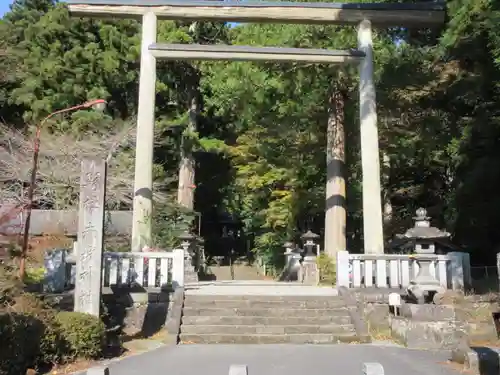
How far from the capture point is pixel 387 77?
1509 cm

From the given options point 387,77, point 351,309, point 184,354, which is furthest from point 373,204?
point 184,354

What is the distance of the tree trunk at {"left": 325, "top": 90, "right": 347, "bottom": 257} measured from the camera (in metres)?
15.9

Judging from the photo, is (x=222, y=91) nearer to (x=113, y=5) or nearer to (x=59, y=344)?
(x=113, y=5)

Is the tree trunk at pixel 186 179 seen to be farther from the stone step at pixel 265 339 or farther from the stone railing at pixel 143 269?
the stone step at pixel 265 339

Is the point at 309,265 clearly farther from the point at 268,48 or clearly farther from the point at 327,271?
the point at 268,48

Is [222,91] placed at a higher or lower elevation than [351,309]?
higher

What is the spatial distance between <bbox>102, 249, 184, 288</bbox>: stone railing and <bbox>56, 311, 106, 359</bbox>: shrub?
9.54ft

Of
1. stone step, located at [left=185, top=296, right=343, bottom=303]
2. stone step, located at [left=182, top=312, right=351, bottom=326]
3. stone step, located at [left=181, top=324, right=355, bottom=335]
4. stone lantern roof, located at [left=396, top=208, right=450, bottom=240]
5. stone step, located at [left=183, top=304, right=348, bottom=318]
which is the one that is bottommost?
stone step, located at [left=181, top=324, right=355, bottom=335]

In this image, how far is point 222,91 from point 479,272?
11.6 metres

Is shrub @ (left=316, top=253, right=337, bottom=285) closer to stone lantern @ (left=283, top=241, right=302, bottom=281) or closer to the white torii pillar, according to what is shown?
the white torii pillar

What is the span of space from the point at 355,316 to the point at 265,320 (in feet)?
5.24

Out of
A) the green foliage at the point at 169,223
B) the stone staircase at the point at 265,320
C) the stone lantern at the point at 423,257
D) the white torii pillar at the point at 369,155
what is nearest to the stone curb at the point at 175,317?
the stone staircase at the point at 265,320

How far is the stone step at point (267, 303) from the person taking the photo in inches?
392

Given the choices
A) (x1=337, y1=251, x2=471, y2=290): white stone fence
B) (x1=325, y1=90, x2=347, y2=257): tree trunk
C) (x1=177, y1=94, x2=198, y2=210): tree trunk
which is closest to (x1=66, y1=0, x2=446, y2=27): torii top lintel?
(x1=325, y1=90, x2=347, y2=257): tree trunk
